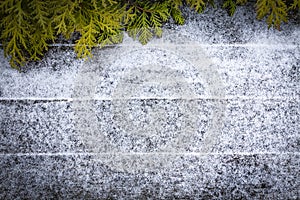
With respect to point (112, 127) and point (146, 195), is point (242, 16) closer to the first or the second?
point (112, 127)

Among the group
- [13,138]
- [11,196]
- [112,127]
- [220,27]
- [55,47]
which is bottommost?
[11,196]

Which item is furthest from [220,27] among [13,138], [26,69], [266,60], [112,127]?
[13,138]

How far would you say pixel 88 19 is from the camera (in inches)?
92.2

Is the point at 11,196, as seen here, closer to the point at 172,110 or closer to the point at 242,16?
the point at 172,110

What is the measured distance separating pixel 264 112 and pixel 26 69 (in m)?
1.93

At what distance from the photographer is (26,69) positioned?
2535mm

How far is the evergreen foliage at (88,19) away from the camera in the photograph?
2.15 metres

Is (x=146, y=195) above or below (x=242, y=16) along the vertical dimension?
below

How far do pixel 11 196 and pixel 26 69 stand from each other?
1.04 meters

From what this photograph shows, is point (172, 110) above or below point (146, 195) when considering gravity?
above

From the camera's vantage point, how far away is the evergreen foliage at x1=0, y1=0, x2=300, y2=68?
7.06ft

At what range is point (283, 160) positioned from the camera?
8.46ft

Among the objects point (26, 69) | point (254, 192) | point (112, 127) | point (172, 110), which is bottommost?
point (254, 192)

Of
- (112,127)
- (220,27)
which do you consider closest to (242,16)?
(220,27)
